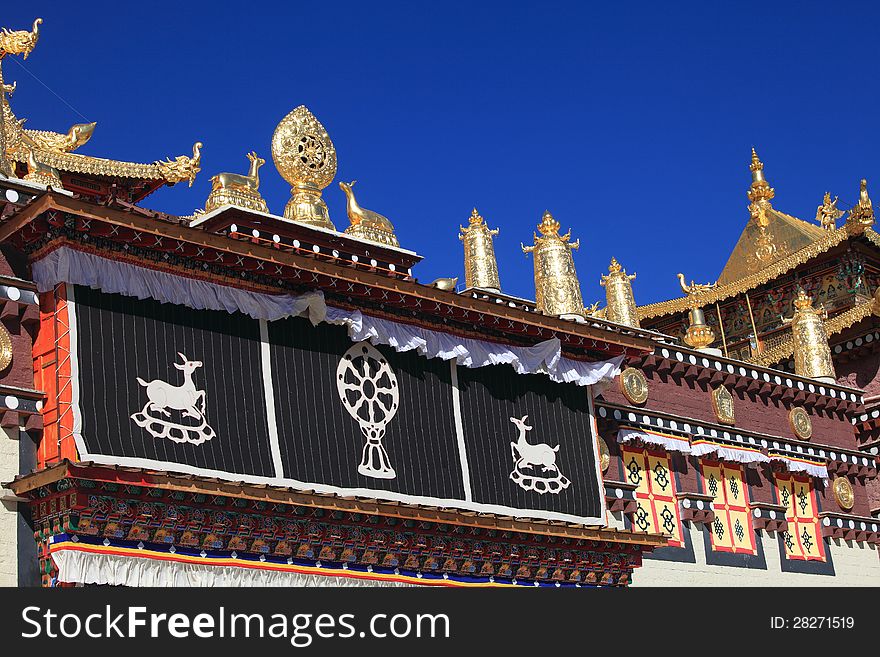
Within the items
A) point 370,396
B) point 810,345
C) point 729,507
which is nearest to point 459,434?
point 370,396

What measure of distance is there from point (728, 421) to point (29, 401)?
32.4 feet

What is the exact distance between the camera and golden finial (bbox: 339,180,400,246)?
15211 mm

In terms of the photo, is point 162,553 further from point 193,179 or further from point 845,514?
point 845,514

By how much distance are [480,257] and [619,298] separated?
2.92 m

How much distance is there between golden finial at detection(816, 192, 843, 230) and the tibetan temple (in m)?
6.24

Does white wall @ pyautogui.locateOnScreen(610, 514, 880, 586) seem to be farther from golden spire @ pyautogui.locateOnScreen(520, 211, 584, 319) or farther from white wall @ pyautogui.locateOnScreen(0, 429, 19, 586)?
white wall @ pyautogui.locateOnScreen(0, 429, 19, 586)

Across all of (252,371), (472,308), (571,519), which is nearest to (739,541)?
(571,519)

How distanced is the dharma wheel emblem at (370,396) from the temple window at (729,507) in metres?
5.52

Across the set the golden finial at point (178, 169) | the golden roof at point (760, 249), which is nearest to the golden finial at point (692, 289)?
the golden roof at point (760, 249)

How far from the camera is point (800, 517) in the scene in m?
18.9

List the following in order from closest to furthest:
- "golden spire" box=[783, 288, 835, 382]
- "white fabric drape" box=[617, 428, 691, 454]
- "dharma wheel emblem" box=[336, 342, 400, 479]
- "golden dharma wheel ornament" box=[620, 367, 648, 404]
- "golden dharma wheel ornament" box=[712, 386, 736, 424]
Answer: "dharma wheel emblem" box=[336, 342, 400, 479] < "white fabric drape" box=[617, 428, 691, 454] < "golden dharma wheel ornament" box=[620, 367, 648, 404] < "golden dharma wheel ornament" box=[712, 386, 736, 424] < "golden spire" box=[783, 288, 835, 382]

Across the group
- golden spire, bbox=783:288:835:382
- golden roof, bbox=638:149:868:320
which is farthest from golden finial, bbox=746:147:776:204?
golden spire, bbox=783:288:835:382

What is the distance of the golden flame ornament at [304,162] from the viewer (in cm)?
1492

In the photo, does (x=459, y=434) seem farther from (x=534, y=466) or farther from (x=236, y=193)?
(x=236, y=193)
